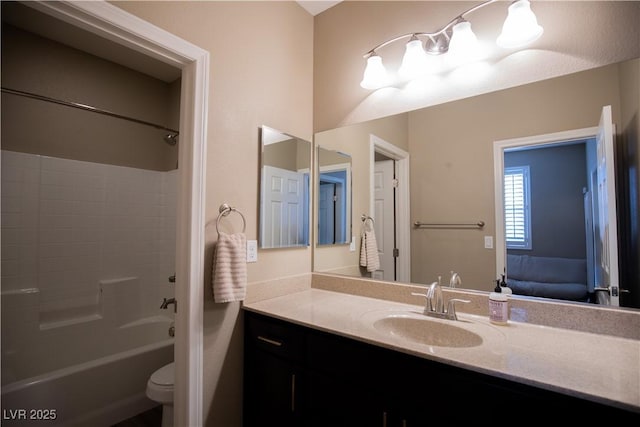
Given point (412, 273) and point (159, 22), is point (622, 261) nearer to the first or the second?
point (412, 273)

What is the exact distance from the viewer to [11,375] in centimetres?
186

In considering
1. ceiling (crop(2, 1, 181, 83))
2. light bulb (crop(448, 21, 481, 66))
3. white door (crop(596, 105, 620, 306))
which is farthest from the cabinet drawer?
ceiling (crop(2, 1, 181, 83))

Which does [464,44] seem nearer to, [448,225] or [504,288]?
[448,225]

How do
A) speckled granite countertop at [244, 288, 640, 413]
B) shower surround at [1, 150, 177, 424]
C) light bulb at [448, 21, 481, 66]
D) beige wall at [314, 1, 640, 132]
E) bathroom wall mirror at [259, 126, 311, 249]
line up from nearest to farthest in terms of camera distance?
speckled granite countertop at [244, 288, 640, 413] → beige wall at [314, 1, 640, 132] → light bulb at [448, 21, 481, 66] → bathroom wall mirror at [259, 126, 311, 249] → shower surround at [1, 150, 177, 424]

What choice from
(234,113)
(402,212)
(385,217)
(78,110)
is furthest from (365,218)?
(78,110)

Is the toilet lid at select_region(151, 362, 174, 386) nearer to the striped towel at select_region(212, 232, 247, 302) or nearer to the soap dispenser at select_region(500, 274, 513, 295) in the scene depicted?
the striped towel at select_region(212, 232, 247, 302)

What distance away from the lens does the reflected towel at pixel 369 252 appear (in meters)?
1.85

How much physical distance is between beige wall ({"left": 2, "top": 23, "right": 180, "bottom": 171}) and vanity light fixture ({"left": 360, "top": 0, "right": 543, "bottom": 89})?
77.9 inches

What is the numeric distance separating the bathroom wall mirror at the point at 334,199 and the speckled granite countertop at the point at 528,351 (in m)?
0.61

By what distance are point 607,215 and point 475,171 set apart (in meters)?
0.55

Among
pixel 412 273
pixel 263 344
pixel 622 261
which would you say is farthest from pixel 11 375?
pixel 622 261

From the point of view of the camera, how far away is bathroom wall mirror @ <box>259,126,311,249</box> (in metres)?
1.72

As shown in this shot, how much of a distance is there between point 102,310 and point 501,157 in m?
3.10

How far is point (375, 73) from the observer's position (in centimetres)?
176
